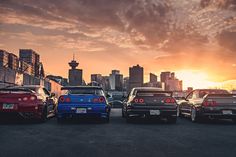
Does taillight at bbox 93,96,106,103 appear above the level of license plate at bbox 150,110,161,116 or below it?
above

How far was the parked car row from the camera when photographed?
37.7 feet

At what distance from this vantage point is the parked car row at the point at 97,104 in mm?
11484

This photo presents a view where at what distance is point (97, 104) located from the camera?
11.8 meters

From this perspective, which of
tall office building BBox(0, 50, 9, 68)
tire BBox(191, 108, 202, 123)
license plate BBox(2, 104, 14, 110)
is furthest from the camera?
tall office building BBox(0, 50, 9, 68)

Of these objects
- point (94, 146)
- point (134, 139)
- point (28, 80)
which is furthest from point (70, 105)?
point (28, 80)

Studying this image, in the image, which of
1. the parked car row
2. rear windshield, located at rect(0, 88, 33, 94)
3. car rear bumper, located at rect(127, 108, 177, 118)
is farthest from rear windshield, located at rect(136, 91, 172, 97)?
rear windshield, located at rect(0, 88, 33, 94)

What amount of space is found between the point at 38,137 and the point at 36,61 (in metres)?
151

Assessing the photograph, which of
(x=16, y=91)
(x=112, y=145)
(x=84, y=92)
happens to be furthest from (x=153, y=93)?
(x=112, y=145)

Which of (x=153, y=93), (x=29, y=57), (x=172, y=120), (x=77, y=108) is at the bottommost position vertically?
(x=172, y=120)

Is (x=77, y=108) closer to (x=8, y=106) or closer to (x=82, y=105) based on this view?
(x=82, y=105)

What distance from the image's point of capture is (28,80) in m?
32.0

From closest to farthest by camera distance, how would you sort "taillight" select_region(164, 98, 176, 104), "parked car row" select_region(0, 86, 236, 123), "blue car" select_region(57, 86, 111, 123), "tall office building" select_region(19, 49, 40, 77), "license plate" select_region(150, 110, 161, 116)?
"parked car row" select_region(0, 86, 236, 123) → "blue car" select_region(57, 86, 111, 123) → "license plate" select_region(150, 110, 161, 116) → "taillight" select_region(164, 98, 176, 104) → "tall office building" select_region(19, 49, 40, 77)

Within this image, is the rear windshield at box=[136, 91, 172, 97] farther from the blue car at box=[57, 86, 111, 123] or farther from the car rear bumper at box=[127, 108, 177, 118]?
the blue car at box=[57, 86, 111, 123]

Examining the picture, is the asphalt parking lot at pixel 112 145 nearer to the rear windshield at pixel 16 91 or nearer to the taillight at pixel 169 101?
the rear windshield at pixel 16 91
